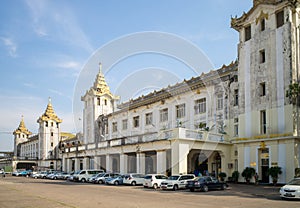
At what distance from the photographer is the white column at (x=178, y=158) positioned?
3478 centimetres

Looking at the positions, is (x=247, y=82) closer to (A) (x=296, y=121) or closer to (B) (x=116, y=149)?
(A) (x=296, y=121)

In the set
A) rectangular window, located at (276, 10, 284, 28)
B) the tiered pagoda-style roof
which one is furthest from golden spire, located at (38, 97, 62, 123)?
rectangular window, located at (276, 10, 284, 28)

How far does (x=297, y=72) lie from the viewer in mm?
35156

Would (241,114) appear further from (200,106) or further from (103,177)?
(103,177)

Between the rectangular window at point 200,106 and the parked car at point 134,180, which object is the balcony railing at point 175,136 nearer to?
the parked car at point 134,180

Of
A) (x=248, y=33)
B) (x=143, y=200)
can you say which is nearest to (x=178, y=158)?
(x=143, y=200)

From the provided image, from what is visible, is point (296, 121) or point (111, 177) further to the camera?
point (111, 177)

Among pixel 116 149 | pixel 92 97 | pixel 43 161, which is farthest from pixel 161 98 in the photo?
pixel 43 161

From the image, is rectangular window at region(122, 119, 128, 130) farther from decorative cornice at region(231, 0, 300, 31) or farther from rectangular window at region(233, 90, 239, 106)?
decorative cornice at region(231, 0, 300, 31)

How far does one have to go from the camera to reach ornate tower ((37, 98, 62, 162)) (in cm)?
10100

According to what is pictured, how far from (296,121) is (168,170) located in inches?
529

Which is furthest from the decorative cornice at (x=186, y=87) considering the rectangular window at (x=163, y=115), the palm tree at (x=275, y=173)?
the palm tree at (x=275, y=173)

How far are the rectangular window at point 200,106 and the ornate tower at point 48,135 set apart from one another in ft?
211

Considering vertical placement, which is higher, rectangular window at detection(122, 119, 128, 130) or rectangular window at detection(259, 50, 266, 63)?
rectangular window at detection(259, 50, 266, 63)
